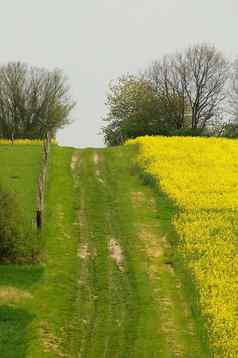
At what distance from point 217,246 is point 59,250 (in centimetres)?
744

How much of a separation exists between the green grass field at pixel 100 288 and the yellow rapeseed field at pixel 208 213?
79 cm

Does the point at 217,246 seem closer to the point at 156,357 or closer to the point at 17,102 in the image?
the point at 156,357

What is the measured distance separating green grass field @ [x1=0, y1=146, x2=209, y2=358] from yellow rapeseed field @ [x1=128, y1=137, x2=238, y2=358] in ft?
2.59

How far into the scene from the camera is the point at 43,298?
2691 centimetres

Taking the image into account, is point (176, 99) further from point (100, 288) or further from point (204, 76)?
point (100, 288)

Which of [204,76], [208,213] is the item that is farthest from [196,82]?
[208,213]

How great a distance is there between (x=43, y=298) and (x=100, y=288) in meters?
2.55

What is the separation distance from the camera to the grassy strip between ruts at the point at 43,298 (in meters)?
22.8

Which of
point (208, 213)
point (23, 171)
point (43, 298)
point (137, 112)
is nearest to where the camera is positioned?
point (43, 298)

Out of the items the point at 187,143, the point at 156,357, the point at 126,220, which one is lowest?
the point at 156,357

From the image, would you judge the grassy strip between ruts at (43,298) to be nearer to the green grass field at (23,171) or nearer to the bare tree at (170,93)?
the green grass field at (23,171)

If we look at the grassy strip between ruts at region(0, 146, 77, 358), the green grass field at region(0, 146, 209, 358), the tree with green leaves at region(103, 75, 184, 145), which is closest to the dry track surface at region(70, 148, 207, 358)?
the green grass field at region(0, 146, 209, 358)

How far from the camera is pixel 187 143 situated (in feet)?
202

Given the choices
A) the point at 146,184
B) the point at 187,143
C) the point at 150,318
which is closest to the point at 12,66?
the point at 187,143
